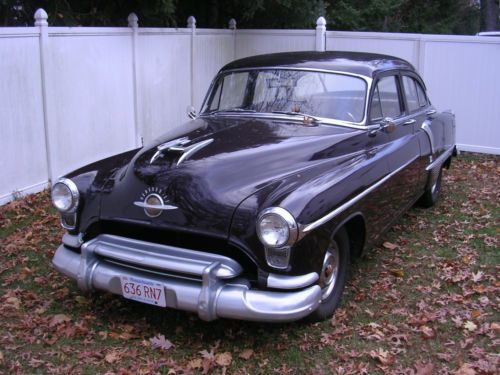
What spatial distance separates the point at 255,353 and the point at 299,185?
Result: 3.80 ft

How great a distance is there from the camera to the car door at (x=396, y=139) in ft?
17.3

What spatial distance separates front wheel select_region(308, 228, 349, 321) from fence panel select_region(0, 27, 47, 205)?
429 cm

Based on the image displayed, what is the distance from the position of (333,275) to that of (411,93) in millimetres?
2992

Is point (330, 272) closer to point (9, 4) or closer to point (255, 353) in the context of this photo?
point (255, 353)

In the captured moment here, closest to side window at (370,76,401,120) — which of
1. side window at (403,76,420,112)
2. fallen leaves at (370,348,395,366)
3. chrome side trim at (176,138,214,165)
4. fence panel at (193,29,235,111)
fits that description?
side window at (403,76,420,112)

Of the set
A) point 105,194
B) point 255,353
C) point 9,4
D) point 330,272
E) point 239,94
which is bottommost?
point 255,353

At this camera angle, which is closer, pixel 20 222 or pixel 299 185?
pixel 299 185

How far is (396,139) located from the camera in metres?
5.57

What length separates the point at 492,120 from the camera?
397 inches

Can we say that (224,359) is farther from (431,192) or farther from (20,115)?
(20,115)

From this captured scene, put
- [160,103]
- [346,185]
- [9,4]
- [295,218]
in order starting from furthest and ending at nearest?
[160,103]
[9,4]
[346,185]
[295,218]

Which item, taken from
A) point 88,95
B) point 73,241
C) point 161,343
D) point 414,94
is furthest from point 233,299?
point 88,95

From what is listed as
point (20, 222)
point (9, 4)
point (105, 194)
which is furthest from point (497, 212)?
point (9, 4)

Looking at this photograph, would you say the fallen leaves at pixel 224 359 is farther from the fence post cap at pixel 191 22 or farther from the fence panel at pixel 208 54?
the fence post cap at pixel 191 22
